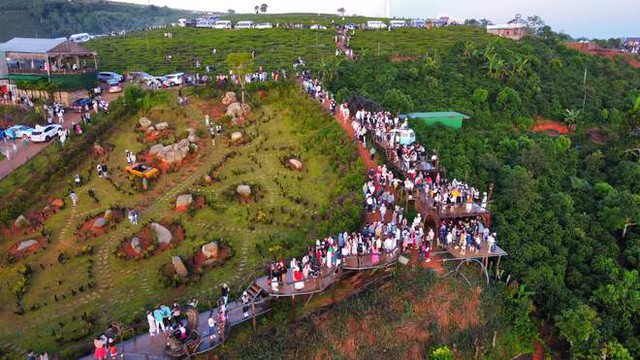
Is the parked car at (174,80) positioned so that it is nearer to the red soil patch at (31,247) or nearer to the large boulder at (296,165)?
the large boulder at (296,165)

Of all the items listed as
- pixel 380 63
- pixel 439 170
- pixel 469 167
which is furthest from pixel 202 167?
pixel 380 63

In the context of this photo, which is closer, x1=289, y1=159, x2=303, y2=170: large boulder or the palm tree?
x1=289, y1=159, x2=303, y2=170: large boulder

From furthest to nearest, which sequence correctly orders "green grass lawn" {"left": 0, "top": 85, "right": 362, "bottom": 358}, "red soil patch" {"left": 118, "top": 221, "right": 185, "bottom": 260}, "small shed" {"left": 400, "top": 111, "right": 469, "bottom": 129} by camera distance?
"small shed" {"left": 400, "top": 111, "right": 469, "bottom": 129} < "red soil patch" {"left": 118, "top": 221, "right": 185, "bottom": 260} < "green grass lawn" {"left": 0, "top": 85, "right": 362, "bottom": 358}

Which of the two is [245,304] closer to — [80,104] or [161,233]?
[161,233]

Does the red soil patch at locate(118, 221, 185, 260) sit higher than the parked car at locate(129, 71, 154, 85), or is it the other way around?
the parked car at locate(129, 71, 154, 85)

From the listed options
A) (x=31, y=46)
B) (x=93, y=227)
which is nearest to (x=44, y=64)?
(x=31, y=46)

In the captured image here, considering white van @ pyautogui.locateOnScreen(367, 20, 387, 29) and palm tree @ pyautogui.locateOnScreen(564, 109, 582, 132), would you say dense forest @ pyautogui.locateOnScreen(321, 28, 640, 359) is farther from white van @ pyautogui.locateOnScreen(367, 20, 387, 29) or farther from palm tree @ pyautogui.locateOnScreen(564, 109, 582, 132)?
white van @ pyautogui.locateOnScreen(367, 20, 387, 29)

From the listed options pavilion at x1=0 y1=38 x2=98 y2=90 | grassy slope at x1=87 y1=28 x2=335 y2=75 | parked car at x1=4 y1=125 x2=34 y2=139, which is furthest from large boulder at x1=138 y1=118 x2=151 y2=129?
grassy slope at x1=87 y1=28 x2=335 y2=75
